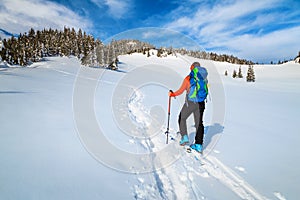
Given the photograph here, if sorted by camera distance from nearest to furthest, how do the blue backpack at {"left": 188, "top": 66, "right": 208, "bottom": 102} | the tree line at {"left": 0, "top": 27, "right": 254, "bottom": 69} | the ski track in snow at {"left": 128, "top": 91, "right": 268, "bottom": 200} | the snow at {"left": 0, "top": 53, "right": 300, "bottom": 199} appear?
the snow at {"left": 0, "top": 53, "right": 300, "bottom": 199}, the ski track in snow at {"left": 128, "top": 91, "right": 268, "bottom": 200}, the blue backpack at {"left": 188, "top": 66, "right": 208, "bottom": 102}, the tree line at {"left": 0, "top": 27, "right": 254, "bottom": 69}

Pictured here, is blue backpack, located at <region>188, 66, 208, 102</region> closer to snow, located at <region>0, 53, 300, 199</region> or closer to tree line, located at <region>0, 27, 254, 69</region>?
snow, located at <region>0, 53, 300, 199</region>

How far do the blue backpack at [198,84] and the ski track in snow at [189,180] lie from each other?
1528mm

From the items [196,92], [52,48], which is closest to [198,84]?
[196,92]

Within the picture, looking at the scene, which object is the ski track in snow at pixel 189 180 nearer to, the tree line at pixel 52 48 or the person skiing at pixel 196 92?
the person skiing at pixel 196 92

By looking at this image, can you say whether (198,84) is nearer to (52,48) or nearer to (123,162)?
(123,162)

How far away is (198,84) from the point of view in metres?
4.43

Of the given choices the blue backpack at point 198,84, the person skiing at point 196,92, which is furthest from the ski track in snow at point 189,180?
the blue backpack at point 198,84

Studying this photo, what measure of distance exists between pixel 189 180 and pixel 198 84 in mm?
2253

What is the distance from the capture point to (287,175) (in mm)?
3688

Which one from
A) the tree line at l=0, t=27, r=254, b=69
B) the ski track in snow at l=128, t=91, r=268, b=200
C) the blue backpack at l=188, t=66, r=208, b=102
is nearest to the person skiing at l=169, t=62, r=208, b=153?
the blue backpack at l=188, t=66, r=208, b=102

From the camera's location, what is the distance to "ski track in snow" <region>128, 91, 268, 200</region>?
3.01 meters

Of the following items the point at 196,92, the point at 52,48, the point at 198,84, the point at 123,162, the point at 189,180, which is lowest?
the point at 189,180

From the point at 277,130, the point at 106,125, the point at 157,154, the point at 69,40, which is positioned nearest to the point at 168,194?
the point at 157,154

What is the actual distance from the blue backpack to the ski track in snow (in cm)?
153
